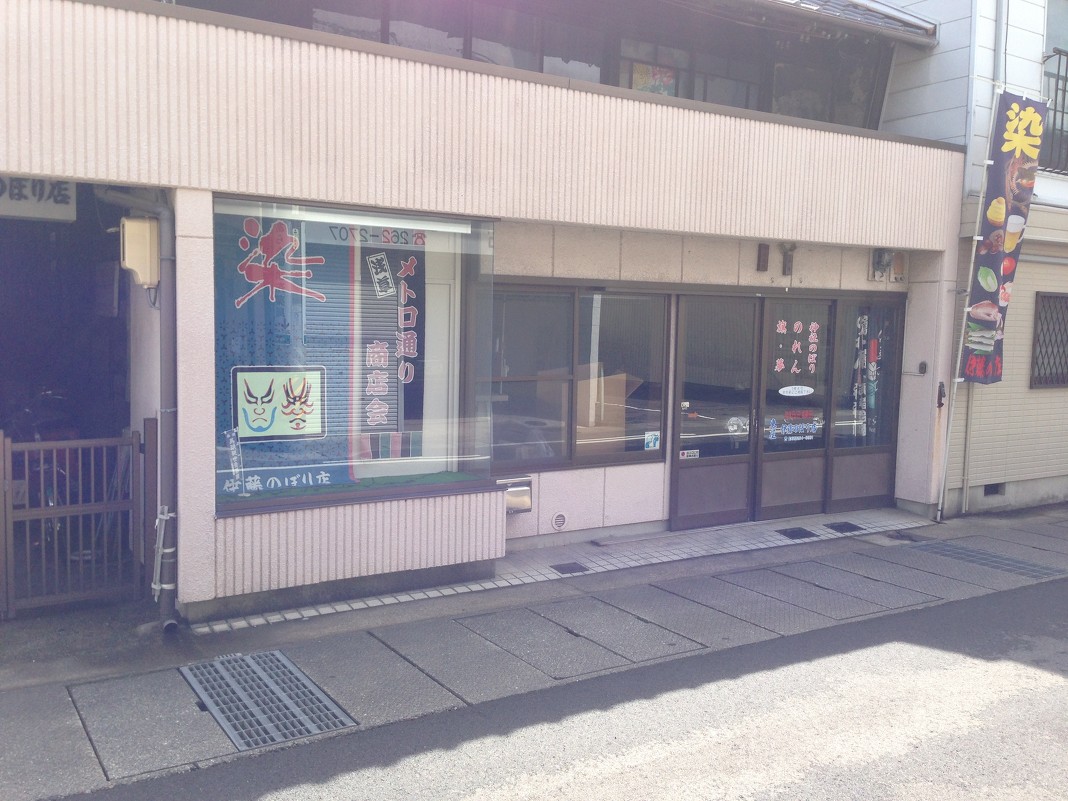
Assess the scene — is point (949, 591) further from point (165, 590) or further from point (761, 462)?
point (165, 590)

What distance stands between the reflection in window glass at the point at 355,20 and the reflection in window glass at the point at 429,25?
134mm

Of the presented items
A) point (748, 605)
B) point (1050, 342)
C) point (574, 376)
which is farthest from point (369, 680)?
point (1050, 342)

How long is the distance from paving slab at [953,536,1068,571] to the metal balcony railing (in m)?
4.80

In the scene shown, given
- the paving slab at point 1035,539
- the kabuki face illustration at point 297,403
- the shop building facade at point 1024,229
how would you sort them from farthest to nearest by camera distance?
the shop building facade at point 1024,229 → the paving slab at point 1035,539 → the kabuki face illustration at point 297,403

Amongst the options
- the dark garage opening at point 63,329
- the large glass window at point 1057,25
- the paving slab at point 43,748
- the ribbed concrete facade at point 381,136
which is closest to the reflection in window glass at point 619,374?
the ribbed concrete facade at point 381,136

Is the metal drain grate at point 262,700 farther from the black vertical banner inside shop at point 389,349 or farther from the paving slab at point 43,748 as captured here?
the black vertical banner inside shop at point 389,349

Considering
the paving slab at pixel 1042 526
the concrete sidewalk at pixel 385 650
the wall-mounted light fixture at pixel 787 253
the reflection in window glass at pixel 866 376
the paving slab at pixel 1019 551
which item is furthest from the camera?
the reflection in window glass at pixel 866 376

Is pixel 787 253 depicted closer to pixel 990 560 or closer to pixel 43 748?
pixel 990 560

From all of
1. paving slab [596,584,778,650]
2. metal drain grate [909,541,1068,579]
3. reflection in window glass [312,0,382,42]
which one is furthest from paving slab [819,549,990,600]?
reflection in window glass [312,0,382,42]

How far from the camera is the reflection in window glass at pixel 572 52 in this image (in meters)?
9.04

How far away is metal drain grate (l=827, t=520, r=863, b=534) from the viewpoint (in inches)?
405

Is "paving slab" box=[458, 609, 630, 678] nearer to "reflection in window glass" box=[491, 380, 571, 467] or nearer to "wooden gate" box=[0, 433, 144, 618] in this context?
"reflection in window glass" box=[491, 380, 571, 467]

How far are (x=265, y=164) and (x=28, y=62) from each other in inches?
59.8

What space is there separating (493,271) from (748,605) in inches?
138
